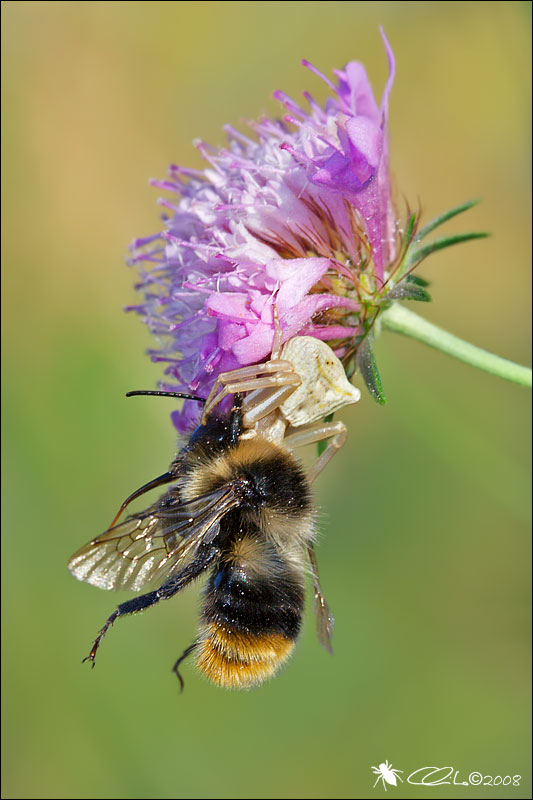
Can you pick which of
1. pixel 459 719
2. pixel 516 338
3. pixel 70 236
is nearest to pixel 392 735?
pixel 459 719

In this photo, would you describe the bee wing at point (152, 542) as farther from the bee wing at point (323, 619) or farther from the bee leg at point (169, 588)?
the bee wing at point (323, 619)

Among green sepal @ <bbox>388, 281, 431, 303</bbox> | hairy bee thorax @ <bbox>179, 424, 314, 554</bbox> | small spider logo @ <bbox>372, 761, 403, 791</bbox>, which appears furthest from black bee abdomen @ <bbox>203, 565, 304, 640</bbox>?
small spider logo @ <bbox>372, 761, 403, 791</bbox>

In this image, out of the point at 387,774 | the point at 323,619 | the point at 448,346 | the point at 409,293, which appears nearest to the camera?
the point at 323,619

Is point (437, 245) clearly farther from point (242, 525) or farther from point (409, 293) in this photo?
point (242, 525)

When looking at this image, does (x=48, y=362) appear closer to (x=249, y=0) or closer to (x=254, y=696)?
(x=254, y=696)

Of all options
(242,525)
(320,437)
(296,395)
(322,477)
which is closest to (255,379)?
(296,395)
